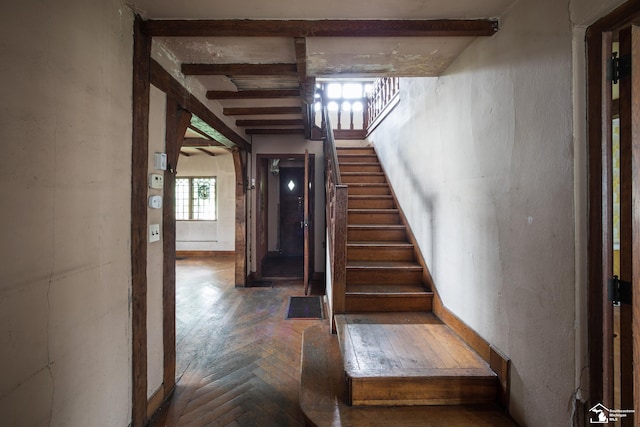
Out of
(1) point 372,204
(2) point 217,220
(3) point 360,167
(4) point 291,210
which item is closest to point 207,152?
(2) point 217,220

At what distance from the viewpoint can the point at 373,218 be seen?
3.83 metres

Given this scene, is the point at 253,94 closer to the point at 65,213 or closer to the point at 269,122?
the point at 269,122

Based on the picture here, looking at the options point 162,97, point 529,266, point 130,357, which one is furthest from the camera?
point 162,97

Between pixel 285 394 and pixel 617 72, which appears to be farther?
pixel 285 394

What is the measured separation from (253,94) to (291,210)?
476 cm

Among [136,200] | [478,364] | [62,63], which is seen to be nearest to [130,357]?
[136,200]

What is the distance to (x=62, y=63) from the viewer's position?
1.20 metres

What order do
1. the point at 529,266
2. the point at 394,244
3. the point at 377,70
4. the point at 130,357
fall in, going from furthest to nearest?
the point at 394,244 → the point at 377,70 → the point at 130,357 → the point at 529,266

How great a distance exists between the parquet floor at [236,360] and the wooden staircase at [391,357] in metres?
0.27

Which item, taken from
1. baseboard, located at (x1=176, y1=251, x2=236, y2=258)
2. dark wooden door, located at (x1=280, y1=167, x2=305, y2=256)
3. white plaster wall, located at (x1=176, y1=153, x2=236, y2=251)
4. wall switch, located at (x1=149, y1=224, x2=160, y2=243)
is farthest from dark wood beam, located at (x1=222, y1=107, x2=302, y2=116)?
baseboard, located at (x1=176, y1=251, x2=236, y2=258)

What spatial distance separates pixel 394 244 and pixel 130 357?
2.65m

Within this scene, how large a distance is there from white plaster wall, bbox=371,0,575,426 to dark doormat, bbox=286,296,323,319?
172 centimetres

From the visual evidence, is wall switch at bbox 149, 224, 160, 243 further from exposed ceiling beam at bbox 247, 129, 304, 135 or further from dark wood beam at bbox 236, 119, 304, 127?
exposed ceiling beam at bbox 247, 129, 304, 135

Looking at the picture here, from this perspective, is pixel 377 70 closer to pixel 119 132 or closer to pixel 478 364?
pixel 119 132
